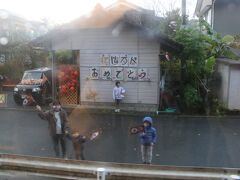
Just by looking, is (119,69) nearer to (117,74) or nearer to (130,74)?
(117,74)

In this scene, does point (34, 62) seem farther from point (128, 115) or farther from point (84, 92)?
point (128, 115)

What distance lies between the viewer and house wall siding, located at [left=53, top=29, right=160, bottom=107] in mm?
15547

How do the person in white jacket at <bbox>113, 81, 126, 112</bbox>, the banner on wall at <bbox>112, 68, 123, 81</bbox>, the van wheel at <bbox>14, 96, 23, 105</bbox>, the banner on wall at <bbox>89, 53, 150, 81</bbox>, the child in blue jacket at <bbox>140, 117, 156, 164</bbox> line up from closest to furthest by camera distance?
the child in blue jacket at <bbox>140, 117, 156, 164</bbox> → the person in white jacket at <bbox>113, 81, 126, 112</bbox> → the banner on wall at <bbox>89, 53, 150, 81</bbox> → the banner on wall at <bbox>112, 68, 123, 81</bbox> → the van wheel at <bbox>14, 96, 23, 105</bbox>

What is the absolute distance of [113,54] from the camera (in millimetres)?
15969

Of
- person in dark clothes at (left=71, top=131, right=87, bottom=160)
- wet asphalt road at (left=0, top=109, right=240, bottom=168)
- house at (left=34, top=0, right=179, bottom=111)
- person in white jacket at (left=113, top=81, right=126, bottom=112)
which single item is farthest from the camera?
house at (left=34, top=0, right=179, bottom=111)

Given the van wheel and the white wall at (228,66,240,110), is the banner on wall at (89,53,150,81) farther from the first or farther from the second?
the van wheel

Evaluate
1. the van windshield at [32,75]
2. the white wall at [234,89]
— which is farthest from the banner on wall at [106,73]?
the white wall at [234,89]

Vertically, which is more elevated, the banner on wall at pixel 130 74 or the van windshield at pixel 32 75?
the banner on wall at pixel 130 74

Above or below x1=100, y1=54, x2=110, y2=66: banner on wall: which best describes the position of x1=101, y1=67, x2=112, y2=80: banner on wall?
below

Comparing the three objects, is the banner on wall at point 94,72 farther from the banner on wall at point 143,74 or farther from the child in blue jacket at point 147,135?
the child in blue jacket at point 147,135

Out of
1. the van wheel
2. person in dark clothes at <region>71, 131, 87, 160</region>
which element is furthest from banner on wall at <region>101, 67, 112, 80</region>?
person in dark clothes at <region>71, 131, 87, 160</region>

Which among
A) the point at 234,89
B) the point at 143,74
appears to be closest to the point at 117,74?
the point at 143,74

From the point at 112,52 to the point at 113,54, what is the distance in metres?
0.11

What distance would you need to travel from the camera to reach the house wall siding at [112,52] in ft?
51.0
